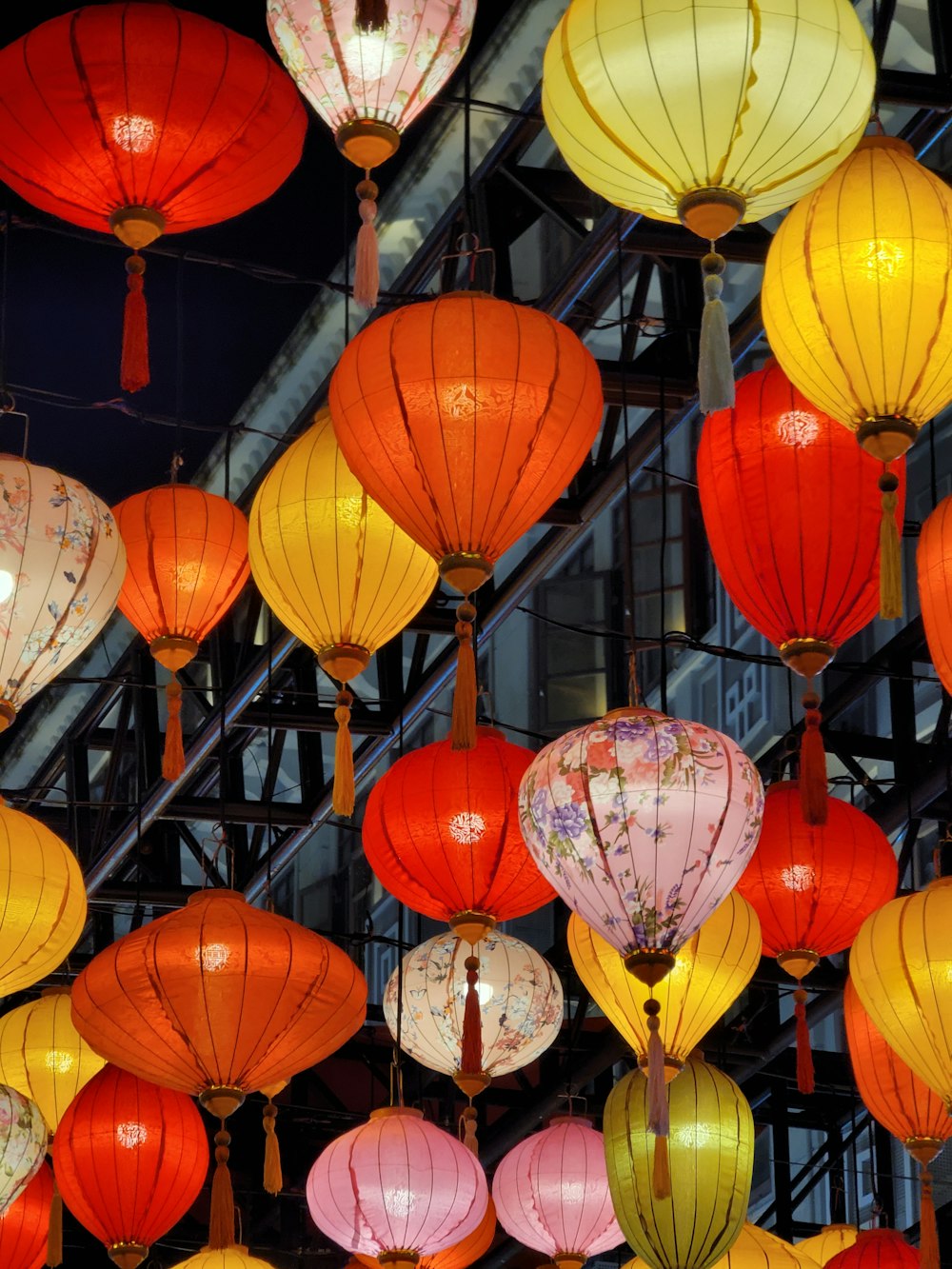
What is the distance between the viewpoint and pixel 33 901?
7.48 metres

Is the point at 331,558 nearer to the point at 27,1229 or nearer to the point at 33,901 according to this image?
the point at 33,901

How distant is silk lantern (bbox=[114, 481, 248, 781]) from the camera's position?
24.6ft

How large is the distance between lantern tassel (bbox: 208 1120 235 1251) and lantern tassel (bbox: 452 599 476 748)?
1.76 metres

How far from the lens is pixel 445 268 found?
7.62 metres

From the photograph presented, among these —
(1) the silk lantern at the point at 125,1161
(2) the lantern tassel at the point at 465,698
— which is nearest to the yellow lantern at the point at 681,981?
(2) the lantern tassel at the point at 465,698

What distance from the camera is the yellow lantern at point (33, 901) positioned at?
7449mm

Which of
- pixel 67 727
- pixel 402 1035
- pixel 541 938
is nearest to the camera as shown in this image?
pixel 402 1035

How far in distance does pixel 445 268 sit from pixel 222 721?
162cm

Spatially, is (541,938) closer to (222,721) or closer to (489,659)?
(489,659)

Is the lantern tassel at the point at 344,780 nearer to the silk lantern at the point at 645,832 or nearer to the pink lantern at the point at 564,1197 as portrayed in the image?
the silk lantern at the point at 645,832

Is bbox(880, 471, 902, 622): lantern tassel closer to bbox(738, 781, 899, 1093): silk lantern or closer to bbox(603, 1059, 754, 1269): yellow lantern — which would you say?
bbox(738, 781, 899, 1093): silk lantern

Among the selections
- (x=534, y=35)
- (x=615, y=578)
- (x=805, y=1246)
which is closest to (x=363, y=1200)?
(x=805, y=1246)

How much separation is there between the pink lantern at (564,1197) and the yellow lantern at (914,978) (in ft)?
5.82

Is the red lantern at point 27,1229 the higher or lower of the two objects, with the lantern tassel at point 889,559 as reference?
lower
